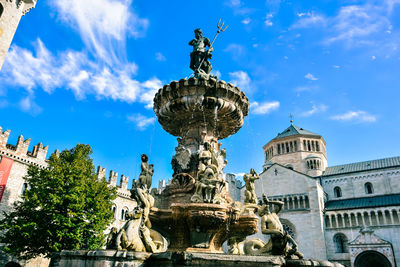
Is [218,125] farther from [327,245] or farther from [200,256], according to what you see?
[327,245]

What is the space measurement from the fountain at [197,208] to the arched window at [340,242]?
34.3 meters

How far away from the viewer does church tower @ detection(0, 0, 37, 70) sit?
978 inches

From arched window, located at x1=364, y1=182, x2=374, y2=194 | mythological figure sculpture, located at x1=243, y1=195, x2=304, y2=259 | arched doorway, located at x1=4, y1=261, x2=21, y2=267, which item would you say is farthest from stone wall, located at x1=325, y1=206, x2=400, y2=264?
arched doorway, located at x1=4, y1=261, x2=21, y2=267

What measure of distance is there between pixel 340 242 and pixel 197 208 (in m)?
38.4

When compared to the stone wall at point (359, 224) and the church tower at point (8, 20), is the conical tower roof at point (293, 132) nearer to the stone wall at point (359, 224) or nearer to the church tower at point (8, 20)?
the stone wall at point (359, 224)

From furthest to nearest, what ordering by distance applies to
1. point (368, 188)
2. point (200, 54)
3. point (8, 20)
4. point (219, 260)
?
point (368, 188) < point (8, 20) < point (200, 54) < point (219, 260)

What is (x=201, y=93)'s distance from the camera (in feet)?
30.2

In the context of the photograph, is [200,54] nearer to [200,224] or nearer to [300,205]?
[200,224]

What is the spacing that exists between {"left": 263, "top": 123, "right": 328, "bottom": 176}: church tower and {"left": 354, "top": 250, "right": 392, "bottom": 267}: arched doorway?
1764 centimetres

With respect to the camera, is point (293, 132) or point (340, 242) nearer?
point (340, 242)

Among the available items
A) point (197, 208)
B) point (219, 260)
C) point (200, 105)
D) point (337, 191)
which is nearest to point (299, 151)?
point (337, 191)

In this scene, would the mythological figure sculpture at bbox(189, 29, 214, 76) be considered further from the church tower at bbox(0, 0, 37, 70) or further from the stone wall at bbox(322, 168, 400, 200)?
the stone wall at bbox(322, 168, 400, 200)

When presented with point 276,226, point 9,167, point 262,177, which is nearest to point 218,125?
point 276,226

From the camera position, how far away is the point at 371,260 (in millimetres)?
35375
